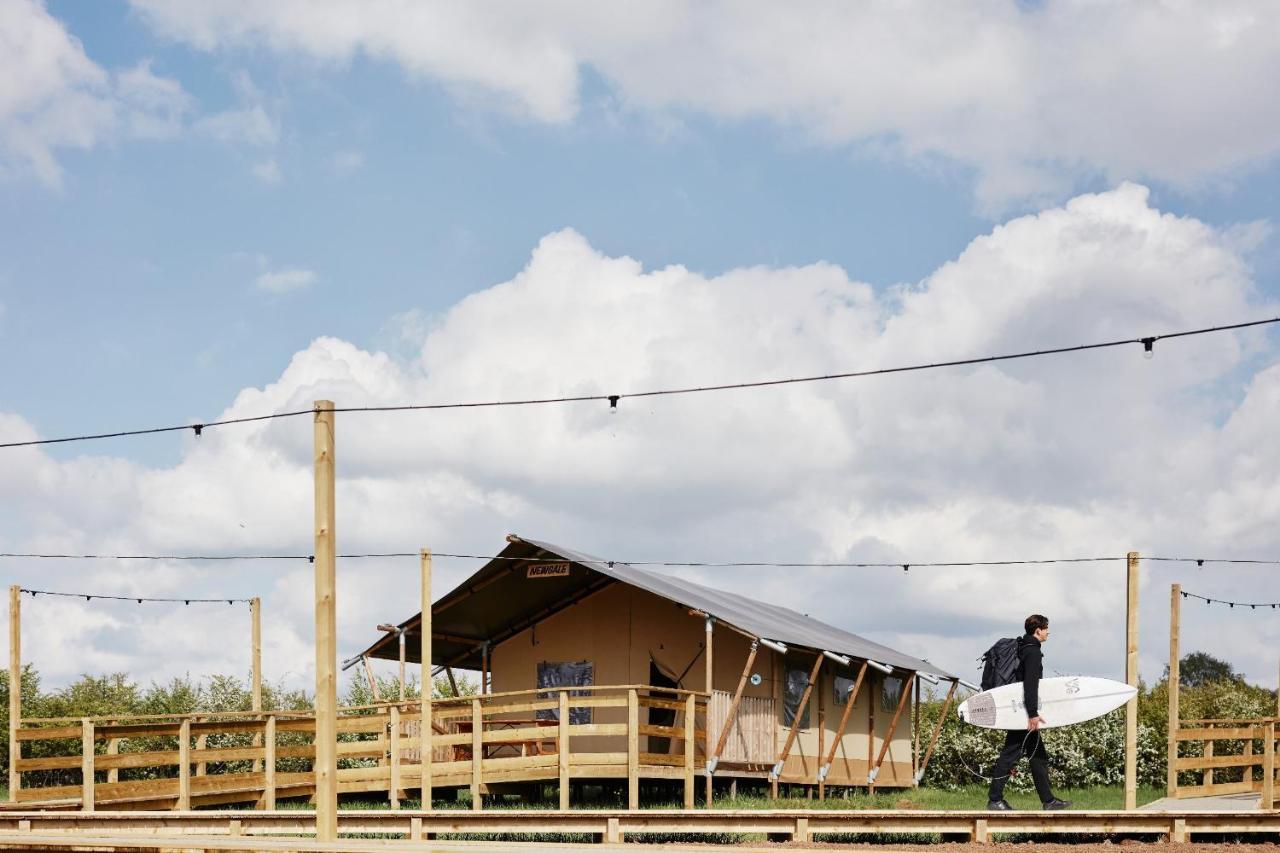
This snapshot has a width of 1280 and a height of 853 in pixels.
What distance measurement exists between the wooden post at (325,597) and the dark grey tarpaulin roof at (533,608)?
8.55 metres

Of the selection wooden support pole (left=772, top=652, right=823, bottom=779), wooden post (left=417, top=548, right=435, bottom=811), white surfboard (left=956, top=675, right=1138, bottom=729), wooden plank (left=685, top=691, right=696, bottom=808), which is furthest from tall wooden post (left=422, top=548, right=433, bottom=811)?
white surfboard (left=956, top=675, right=1138, bottom=729)

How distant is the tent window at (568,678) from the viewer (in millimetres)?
27766

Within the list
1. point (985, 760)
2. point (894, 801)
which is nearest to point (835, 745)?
point (894, 801)

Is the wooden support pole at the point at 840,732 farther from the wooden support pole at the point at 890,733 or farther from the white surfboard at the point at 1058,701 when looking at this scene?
the white surfboard at the point at 1058,701

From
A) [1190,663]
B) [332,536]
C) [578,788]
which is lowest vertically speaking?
[1190,663]

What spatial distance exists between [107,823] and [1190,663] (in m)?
77.0

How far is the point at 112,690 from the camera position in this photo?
4122 centimetres

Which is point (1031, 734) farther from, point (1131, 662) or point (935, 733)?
point (935, 733)

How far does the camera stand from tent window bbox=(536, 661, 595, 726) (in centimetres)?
2777

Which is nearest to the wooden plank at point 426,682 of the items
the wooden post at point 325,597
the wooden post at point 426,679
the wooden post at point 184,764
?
the wooden post at point 426,679

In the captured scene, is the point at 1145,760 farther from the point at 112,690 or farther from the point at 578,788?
the point at 112,690

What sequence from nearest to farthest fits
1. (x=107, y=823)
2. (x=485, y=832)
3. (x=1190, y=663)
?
(x=485, y=832) < (x=107, y=823) < (x=1190, y=663)

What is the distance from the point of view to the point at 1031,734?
1778cm

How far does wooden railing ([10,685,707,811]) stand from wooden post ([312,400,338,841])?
6.31m
